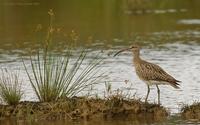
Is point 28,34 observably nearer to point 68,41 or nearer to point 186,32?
point 68,41

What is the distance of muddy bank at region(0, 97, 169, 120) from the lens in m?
11.7

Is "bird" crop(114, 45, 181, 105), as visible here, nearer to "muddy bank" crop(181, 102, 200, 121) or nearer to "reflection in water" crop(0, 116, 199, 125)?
"muddy bank" crop(181, 102, 200, 121)

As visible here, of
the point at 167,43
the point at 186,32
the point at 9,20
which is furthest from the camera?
the point at 9,20

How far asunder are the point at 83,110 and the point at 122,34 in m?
10.9

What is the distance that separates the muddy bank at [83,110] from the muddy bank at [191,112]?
0.99 feet

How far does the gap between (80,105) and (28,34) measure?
1139 centimetres

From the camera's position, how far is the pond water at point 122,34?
49.3 feet

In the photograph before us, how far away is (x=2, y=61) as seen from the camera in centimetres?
1814

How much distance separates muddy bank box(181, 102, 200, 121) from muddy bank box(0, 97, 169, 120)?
303 mm

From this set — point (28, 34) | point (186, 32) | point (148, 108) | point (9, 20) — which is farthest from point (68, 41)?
point (148, 108)

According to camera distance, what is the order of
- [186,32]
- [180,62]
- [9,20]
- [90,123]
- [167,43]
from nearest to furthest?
[90,123]
[180,62]
[167,43]
[186,32]
[9,20]

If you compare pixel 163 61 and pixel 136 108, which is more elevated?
pixel 163 61

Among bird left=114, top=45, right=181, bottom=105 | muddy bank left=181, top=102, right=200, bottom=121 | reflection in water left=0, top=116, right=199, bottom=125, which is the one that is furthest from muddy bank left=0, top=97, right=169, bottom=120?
bird left=114, top=45, right=181, bottom=105

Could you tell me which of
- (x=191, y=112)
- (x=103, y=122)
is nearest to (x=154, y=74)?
(x=191, y=112)
